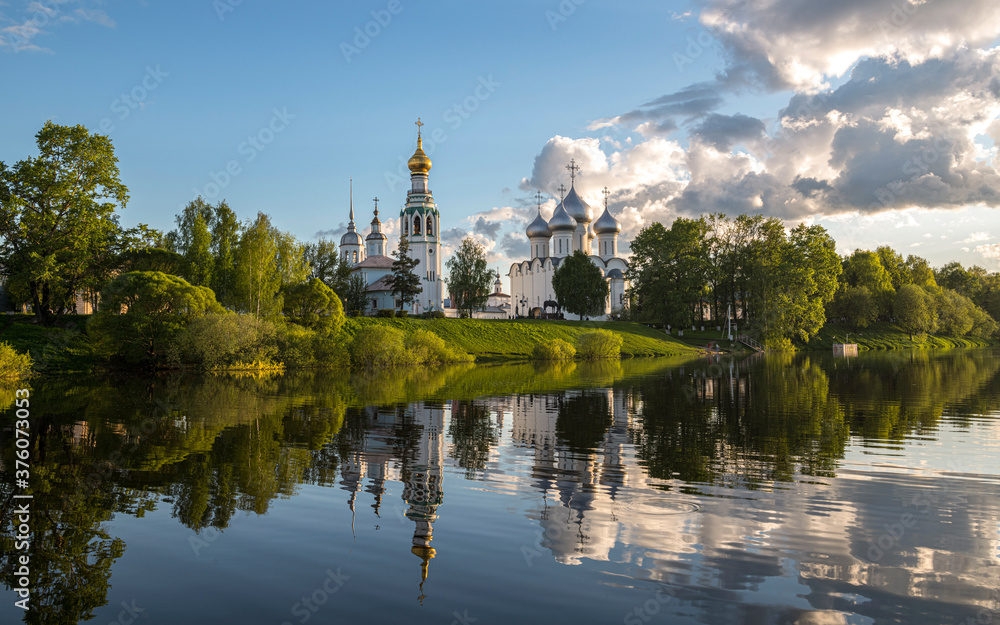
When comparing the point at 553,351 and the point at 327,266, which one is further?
the point at 327,266

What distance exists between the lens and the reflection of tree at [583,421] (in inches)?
559

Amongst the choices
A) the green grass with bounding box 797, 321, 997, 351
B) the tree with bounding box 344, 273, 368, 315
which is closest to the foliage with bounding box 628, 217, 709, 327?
the green grass with bounding box 797, 321, 997, 351

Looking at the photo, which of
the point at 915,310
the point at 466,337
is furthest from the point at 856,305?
the point at 466,337

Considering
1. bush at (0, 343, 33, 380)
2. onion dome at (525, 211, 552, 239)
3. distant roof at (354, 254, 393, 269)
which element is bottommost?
bush at (0, 343, 33, 380)

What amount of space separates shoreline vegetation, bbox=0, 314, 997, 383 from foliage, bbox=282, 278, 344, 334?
1.46 meters

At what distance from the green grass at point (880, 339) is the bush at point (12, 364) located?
66650 millimetres

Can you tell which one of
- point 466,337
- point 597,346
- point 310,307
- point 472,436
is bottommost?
point 472,436

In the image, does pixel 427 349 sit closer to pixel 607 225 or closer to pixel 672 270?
pixel 672 270

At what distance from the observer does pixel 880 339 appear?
→ 80.4 meters

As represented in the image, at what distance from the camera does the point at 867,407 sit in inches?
798

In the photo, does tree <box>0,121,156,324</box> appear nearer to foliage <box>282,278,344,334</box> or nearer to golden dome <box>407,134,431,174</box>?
foliage <box>282,278,344,334</box>

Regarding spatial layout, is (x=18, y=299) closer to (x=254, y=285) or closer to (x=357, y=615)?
(x=254, y=285)

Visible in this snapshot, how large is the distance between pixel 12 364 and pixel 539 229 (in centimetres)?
7257

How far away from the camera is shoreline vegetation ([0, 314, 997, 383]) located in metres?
36.0
